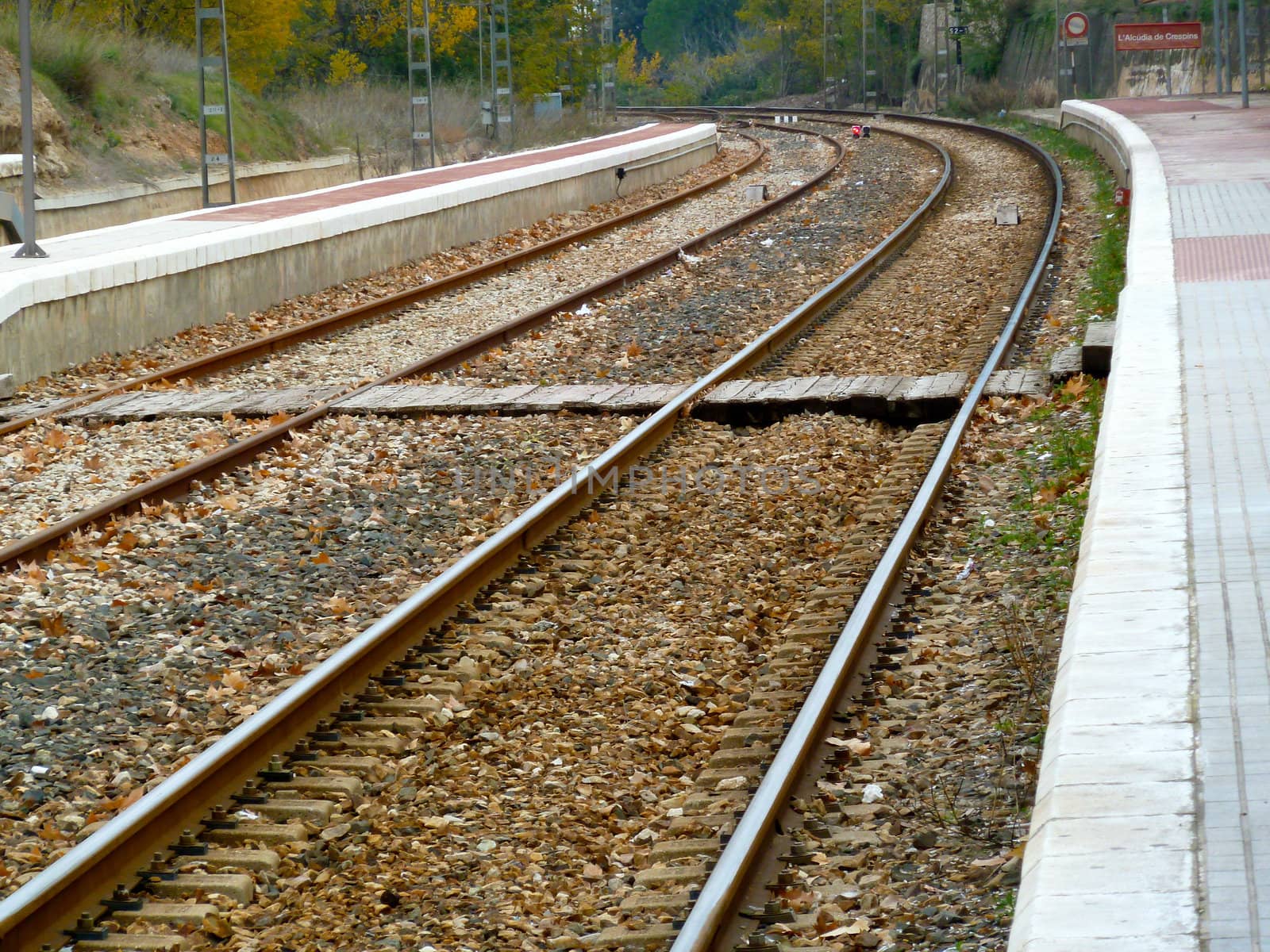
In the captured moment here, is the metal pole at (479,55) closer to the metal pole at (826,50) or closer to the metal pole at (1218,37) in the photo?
the metal pole at (1218,37)

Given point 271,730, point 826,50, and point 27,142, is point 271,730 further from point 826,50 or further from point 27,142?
point 826,50

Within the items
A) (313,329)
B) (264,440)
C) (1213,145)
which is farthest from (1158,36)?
(264,440)

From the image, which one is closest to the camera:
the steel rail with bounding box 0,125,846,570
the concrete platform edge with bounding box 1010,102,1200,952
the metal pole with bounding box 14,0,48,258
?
the concrete platform edge with bounding box 1010,102,1200,952

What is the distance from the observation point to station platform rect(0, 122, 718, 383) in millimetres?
12836

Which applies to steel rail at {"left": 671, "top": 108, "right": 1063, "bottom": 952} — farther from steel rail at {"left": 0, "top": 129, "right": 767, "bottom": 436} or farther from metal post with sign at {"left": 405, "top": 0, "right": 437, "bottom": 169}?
metal post with sign at {"left": 405, "top": 0, "right": 437, "bottom": 169}

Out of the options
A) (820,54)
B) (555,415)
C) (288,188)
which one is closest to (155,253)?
(555,415)

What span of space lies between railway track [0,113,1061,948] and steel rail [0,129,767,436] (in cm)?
431

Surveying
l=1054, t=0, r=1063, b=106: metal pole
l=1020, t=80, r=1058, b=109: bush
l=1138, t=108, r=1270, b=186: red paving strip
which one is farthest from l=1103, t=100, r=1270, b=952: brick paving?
l=1020, t=80, r=1058, b=109: bush

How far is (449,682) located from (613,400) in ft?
15.6

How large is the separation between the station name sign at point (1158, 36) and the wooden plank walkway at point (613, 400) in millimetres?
38102

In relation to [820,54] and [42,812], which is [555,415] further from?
[820,54]

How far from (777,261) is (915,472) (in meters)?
9.60

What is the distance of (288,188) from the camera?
110 ft

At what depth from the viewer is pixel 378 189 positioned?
2247cm
